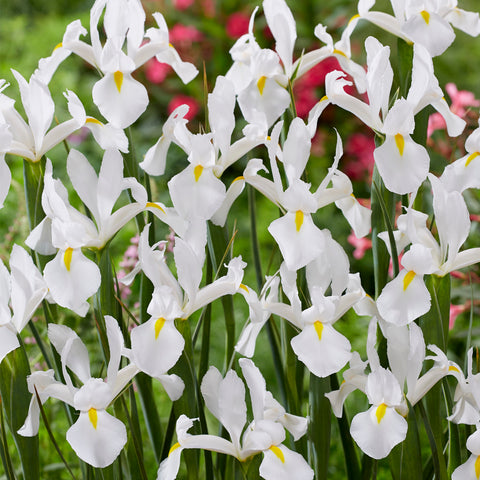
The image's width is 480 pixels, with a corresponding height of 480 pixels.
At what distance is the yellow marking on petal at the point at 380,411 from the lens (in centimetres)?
79

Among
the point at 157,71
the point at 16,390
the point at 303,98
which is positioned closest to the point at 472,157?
the point at 16,390

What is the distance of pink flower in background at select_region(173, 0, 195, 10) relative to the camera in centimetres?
324

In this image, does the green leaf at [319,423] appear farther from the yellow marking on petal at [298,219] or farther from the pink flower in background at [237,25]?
the pink flower in background at [237,25]

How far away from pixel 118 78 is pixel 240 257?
25 cm

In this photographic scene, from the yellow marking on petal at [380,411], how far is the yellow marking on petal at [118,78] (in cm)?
45

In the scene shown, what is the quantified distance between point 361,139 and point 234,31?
750mm

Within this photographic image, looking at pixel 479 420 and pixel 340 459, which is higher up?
pixel 479 420

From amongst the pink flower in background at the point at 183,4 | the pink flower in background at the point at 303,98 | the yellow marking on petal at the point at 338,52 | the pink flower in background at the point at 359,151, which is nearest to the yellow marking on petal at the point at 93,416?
the yellow marking on petal at the point at 338,52

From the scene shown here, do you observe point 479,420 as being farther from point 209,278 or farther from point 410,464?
point 209,278

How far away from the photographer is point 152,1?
11.2ft

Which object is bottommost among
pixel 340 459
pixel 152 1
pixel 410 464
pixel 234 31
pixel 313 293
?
pixel 340 459

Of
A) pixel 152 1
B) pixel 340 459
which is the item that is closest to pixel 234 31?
pixel 152 1

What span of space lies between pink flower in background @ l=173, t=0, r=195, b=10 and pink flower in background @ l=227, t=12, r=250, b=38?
0.84 feet

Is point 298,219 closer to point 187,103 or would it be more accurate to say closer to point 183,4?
point 187,103
